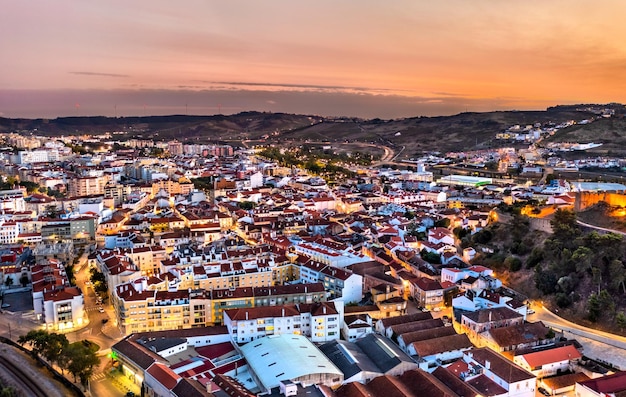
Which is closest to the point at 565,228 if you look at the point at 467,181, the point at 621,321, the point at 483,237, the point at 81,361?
the point at 483,237

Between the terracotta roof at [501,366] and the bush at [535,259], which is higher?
the bush at [535,259]

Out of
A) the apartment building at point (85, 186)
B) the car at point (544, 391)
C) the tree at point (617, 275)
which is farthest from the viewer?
the apartment building at point (85, 186)

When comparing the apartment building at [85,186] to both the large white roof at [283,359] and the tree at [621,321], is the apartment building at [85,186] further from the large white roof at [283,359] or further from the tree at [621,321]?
the tree at [621,321]

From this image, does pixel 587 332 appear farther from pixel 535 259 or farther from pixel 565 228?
pixel 565 228

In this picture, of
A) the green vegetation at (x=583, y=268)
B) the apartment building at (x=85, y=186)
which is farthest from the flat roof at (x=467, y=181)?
the apartment building at (x=85, y=186)

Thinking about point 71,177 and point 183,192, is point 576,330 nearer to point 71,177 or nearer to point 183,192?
point 183,192

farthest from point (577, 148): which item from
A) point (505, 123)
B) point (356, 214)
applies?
point (356, 214)

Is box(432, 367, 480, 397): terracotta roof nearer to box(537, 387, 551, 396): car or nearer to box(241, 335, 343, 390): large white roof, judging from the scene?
box(537, 387, 551, 396): car
